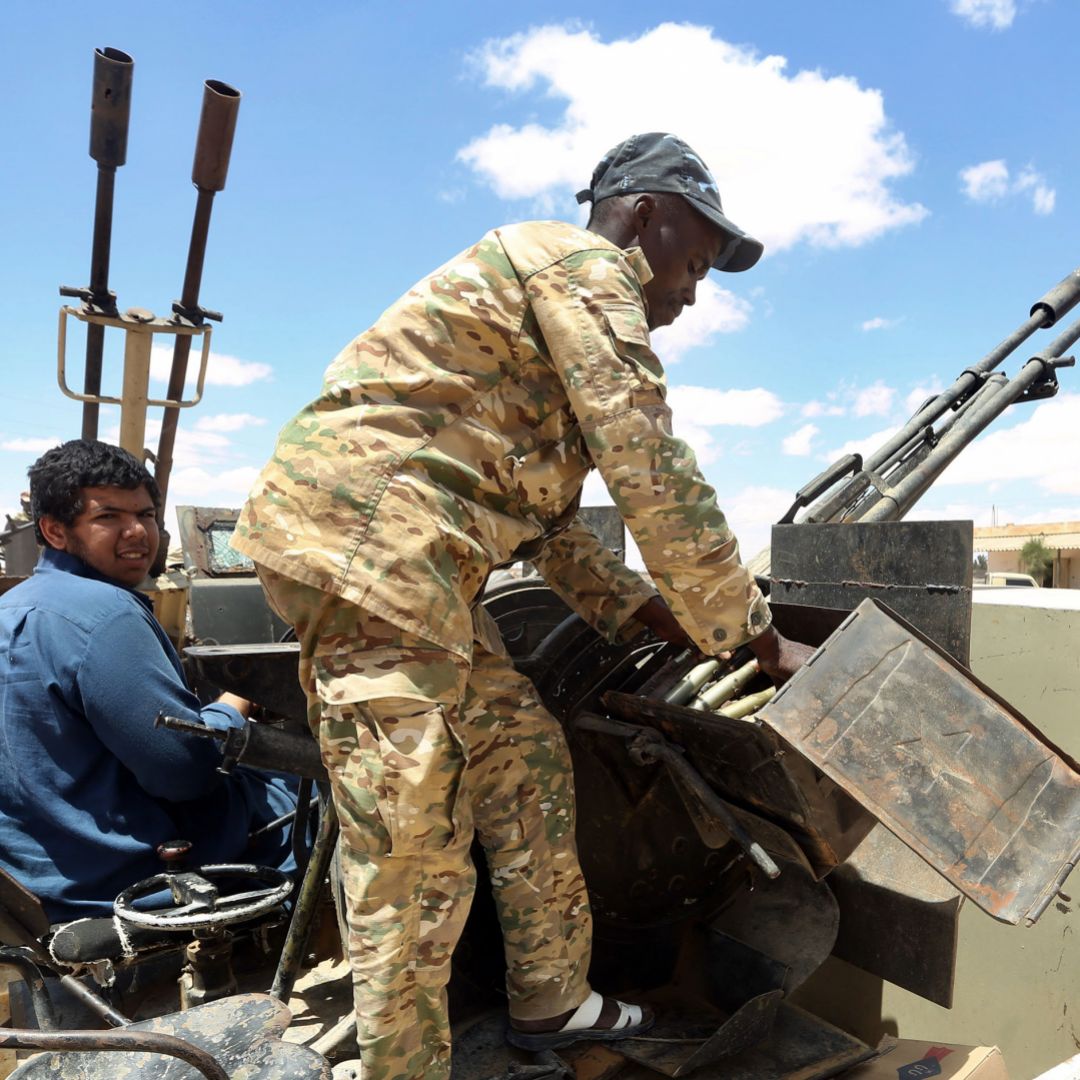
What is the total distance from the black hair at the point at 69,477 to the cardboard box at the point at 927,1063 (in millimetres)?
2353

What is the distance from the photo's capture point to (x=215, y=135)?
5.56m

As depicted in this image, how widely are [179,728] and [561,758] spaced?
85 centimetres

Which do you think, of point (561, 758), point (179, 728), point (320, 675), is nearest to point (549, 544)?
point (561, 758)

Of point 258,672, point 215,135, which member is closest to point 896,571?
point 258,672

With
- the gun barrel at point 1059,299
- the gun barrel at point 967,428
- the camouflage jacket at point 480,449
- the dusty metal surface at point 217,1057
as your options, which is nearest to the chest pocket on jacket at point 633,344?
the camouflage jacket at point 480,449

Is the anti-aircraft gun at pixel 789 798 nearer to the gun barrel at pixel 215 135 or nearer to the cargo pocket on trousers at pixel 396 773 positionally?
the cargo pocket on trousers at pixel 396 773

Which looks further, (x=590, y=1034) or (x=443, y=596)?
(x=590, y=1034)

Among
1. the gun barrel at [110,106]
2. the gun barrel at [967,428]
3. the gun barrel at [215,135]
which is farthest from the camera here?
the gun barrel at [215,135]

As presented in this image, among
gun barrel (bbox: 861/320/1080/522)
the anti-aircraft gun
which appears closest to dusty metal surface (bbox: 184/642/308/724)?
the anti-aircraft gun

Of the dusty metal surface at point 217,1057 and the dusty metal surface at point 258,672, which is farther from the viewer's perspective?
the dusty metal surface at point 258,672

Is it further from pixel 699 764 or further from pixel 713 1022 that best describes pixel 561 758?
pixel 713 1022

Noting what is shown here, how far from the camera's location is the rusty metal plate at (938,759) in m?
1.71

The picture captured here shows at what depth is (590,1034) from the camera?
6.80 feet

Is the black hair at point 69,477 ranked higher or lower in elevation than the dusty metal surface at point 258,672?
higher
